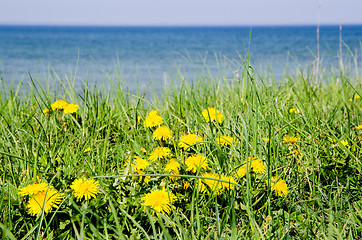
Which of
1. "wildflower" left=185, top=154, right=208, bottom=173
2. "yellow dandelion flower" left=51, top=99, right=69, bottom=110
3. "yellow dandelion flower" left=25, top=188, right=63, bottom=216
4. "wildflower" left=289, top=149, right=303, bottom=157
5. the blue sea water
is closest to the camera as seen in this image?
"yellow dandelion flower" left=25, top=188, right=63, bottom=216

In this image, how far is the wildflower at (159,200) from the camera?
928 mm

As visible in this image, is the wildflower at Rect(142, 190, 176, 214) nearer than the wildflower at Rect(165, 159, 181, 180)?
Yes

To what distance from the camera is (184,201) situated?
108 centimetres

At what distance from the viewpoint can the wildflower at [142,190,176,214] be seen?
0.93m

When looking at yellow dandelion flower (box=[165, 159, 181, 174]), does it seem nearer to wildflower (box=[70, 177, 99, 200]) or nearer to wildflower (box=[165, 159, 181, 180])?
wildflower (box=[165, 159, 181, 180])

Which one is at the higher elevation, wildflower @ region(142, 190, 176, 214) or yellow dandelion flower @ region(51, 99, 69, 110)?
yellow dandelion flower @ region(51, 99, 69, 110)

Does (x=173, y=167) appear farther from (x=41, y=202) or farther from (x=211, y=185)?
(x=41, y=202)

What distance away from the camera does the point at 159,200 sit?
94 cm

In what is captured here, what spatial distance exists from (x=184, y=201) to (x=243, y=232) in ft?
0.72

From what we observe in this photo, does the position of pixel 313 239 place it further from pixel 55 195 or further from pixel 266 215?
pixel 55 195

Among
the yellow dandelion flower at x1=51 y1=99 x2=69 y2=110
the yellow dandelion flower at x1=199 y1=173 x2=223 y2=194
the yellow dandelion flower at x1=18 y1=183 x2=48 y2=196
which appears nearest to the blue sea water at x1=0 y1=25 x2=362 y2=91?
the yellow dandelion flower at x1=51 y1=99 x2=69 y2=110

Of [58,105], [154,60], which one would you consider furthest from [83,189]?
[154,60]

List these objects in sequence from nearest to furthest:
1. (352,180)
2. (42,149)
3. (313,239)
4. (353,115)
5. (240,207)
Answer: (313,239) < (240,207) < (352,180) < (42,149) < (353,115)

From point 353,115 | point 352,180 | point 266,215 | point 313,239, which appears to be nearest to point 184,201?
point 266,215
